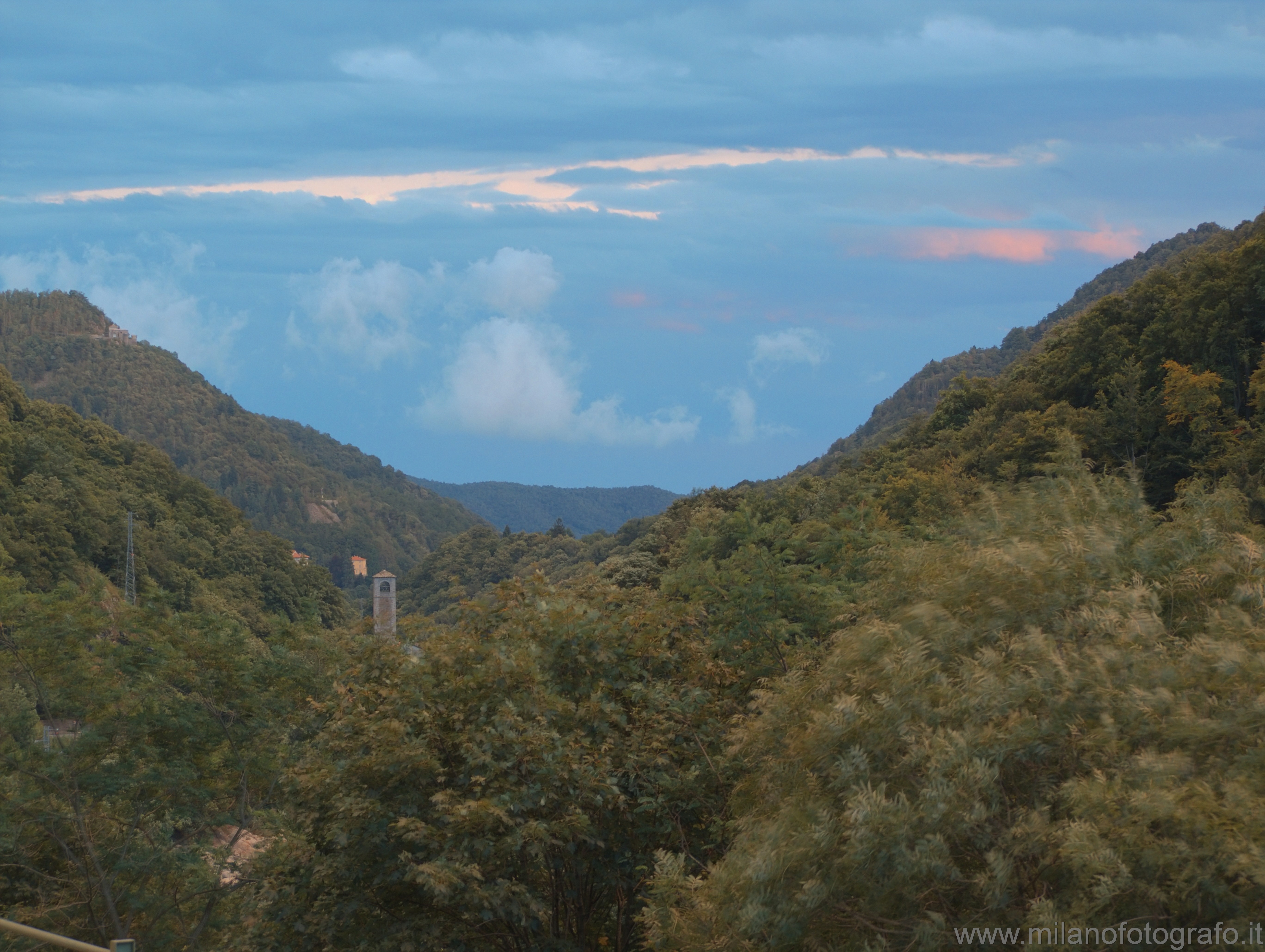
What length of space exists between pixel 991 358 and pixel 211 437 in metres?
124

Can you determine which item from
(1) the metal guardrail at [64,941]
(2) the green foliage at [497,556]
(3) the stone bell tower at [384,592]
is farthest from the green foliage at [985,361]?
(1) the metal guardrail at [64,941]

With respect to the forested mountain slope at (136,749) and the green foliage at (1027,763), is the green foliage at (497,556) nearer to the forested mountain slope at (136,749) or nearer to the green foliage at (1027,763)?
the forested mountain slope at (136,749)

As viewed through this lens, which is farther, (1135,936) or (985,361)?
(985,361)

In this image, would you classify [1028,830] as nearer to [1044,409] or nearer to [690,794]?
[690,794]

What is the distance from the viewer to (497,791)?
28.5 feet

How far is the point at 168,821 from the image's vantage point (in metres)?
11.3

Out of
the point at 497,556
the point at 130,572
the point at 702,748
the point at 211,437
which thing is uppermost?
the point at 211,437

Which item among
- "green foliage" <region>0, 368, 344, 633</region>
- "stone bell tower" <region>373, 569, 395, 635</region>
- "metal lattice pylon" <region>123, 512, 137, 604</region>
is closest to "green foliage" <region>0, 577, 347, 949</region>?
A: "green foliage" <region>0, 368, 344, 633</region>

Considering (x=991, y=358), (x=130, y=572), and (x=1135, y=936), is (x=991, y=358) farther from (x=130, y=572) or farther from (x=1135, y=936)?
(x=1135, y=936)

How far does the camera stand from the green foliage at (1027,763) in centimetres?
459

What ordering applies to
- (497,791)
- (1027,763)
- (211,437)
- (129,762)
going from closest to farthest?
(1027,763) → (497,791) → (129,762) → (211,437)

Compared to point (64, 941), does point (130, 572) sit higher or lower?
higher

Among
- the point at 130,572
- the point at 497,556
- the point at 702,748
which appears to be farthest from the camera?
the point at 497,556

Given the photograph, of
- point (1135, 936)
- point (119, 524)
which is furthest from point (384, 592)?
point (1135, 936)
